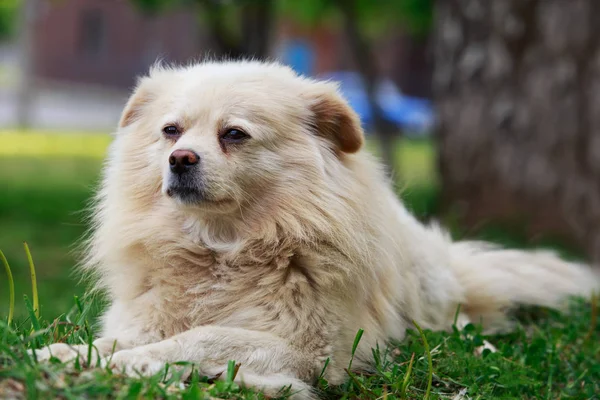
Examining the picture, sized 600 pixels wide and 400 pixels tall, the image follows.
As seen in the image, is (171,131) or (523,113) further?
(523,113)

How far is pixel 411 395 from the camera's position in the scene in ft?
11.4

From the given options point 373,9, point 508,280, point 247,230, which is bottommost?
point 247,230

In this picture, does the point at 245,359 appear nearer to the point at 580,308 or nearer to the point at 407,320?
the point at 407,320

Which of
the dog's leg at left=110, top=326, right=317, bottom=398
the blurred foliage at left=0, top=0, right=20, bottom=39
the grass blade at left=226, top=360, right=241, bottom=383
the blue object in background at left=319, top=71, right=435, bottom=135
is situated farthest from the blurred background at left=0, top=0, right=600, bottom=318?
the blurred foliage at left=0, top=0, right=20, bottom=39

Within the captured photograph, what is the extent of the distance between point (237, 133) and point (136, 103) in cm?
69

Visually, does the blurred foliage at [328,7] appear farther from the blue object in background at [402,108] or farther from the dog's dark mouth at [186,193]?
the blue object in background at [402,108]

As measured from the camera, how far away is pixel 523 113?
8445mm

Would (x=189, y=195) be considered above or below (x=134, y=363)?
above

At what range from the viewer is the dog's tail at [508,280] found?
197 inches

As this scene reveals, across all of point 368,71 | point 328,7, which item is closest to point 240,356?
point 368,71

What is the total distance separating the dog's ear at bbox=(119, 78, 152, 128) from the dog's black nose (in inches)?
26.6

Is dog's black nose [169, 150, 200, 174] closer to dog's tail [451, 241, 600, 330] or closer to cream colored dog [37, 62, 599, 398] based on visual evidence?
cream colored dog [37, 62, 599, 398]

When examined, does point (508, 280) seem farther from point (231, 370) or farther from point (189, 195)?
point (231, 370)

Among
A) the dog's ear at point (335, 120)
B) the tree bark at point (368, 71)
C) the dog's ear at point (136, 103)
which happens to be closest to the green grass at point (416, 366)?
the dog's ear at point (136, 103)
